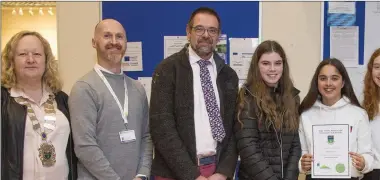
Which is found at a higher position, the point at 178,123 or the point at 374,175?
the point at 178,123

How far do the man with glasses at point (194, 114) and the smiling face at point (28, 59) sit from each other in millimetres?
786

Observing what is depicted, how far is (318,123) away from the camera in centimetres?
270

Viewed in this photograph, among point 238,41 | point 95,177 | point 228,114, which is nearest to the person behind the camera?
point 95,177

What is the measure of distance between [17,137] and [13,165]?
0.57 feet

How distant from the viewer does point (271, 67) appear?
2.63 meters

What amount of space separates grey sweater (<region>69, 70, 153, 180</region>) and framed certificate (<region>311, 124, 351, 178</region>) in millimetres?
1207

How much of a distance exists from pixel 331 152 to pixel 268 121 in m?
0.50

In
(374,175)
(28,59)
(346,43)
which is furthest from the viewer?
(346,43)

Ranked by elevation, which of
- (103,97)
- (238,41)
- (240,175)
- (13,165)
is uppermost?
(238,41)

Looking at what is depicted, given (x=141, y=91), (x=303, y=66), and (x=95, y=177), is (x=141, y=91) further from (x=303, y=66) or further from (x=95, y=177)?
(x=303, y=66)

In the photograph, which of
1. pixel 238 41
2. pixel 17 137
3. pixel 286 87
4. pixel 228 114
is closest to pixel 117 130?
pixel 17 137

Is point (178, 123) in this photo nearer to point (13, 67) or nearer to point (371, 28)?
point (13, 67)

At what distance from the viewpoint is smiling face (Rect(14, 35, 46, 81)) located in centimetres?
241

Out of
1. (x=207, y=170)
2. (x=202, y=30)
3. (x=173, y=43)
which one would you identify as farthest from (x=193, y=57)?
(x=173, y=43)
